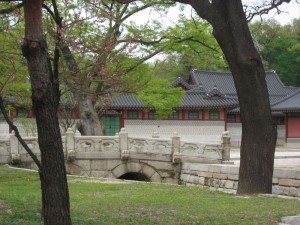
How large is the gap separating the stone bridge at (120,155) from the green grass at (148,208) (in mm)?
6859

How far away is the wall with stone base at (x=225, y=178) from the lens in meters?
15.3

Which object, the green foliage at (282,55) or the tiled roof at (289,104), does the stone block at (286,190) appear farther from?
the green foliage at (282,55)

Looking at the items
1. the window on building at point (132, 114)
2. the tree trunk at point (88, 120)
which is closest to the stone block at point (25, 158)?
the tree trunk at point (88, 120)

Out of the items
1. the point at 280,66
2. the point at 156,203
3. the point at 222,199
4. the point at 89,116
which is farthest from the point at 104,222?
the point at 280,66

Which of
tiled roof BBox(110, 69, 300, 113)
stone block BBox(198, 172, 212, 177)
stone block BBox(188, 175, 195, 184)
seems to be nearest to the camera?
stone block BBox(198, 172, 212, 177)

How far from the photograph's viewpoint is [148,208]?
9.80 m

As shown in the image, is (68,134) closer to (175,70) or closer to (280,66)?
(175,70)

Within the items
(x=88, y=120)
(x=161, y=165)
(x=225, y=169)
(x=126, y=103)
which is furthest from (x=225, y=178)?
(x=126, y=103)

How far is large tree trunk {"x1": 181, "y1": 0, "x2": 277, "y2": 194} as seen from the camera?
1232 cm

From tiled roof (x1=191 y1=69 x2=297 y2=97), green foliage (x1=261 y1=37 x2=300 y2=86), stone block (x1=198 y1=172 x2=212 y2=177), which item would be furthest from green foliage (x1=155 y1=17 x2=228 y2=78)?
green foliage (x1=261 y1=37 x2=300 y2=86)

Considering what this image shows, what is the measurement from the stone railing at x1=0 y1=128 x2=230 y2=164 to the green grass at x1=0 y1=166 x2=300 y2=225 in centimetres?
664

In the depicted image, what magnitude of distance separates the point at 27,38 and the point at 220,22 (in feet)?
26.4

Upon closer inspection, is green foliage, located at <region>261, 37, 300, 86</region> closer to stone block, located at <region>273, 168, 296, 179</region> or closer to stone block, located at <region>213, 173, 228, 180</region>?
stone block, located at <region>213, 173, 228, 180</region>

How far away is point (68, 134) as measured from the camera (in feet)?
69.7
